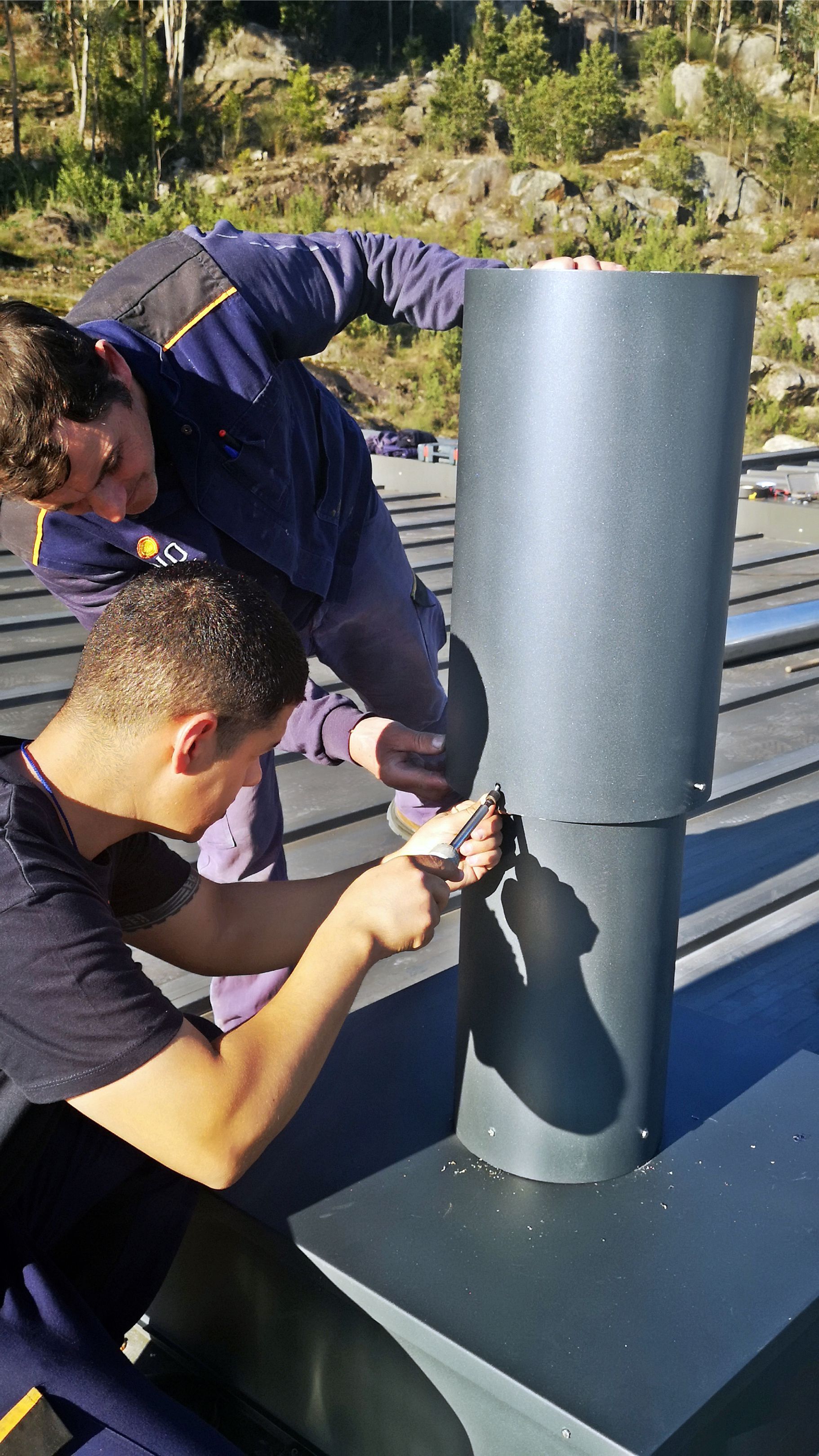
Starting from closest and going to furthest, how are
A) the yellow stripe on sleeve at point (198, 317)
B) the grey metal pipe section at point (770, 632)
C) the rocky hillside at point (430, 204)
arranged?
the yellow stripe on sleeve at point (198, 317)
the grey metal pipe section at point (770, 632)
the rocky hillside at point (430, 204)

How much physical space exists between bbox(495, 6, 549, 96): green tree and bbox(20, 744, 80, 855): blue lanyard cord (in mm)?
28617

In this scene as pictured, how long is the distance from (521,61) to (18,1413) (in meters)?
29.6

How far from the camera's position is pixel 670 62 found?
2756 cm

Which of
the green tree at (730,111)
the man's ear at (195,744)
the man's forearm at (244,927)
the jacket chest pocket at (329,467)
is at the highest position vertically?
the green tree at (730,111)

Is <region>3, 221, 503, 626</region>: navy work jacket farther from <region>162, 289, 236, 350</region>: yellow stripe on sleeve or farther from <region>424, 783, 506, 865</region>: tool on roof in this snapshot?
<region>424, 783, 506, 865</region>: tool on roof

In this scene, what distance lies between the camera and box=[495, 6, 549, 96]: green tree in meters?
26.1

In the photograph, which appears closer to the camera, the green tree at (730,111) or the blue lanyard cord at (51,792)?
the blue lanyard cord at (51,792)

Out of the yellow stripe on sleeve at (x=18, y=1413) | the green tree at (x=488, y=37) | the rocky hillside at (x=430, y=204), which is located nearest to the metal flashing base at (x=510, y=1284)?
the yellow stripe on sleeve at (x=18, y=1413)

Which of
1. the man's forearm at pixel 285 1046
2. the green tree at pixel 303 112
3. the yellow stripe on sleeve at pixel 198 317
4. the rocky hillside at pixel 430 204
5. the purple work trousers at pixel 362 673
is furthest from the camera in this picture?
the green tree at pixel 303 112

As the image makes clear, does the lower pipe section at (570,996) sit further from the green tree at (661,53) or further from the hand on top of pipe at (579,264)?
the green tree at (661,53)

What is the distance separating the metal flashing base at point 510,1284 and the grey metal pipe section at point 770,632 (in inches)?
102

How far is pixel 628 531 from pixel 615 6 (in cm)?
3405

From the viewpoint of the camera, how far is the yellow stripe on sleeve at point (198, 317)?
1.73 metres

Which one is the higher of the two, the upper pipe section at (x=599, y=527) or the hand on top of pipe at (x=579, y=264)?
the hand on top of pipe at (x=579, y=264)
